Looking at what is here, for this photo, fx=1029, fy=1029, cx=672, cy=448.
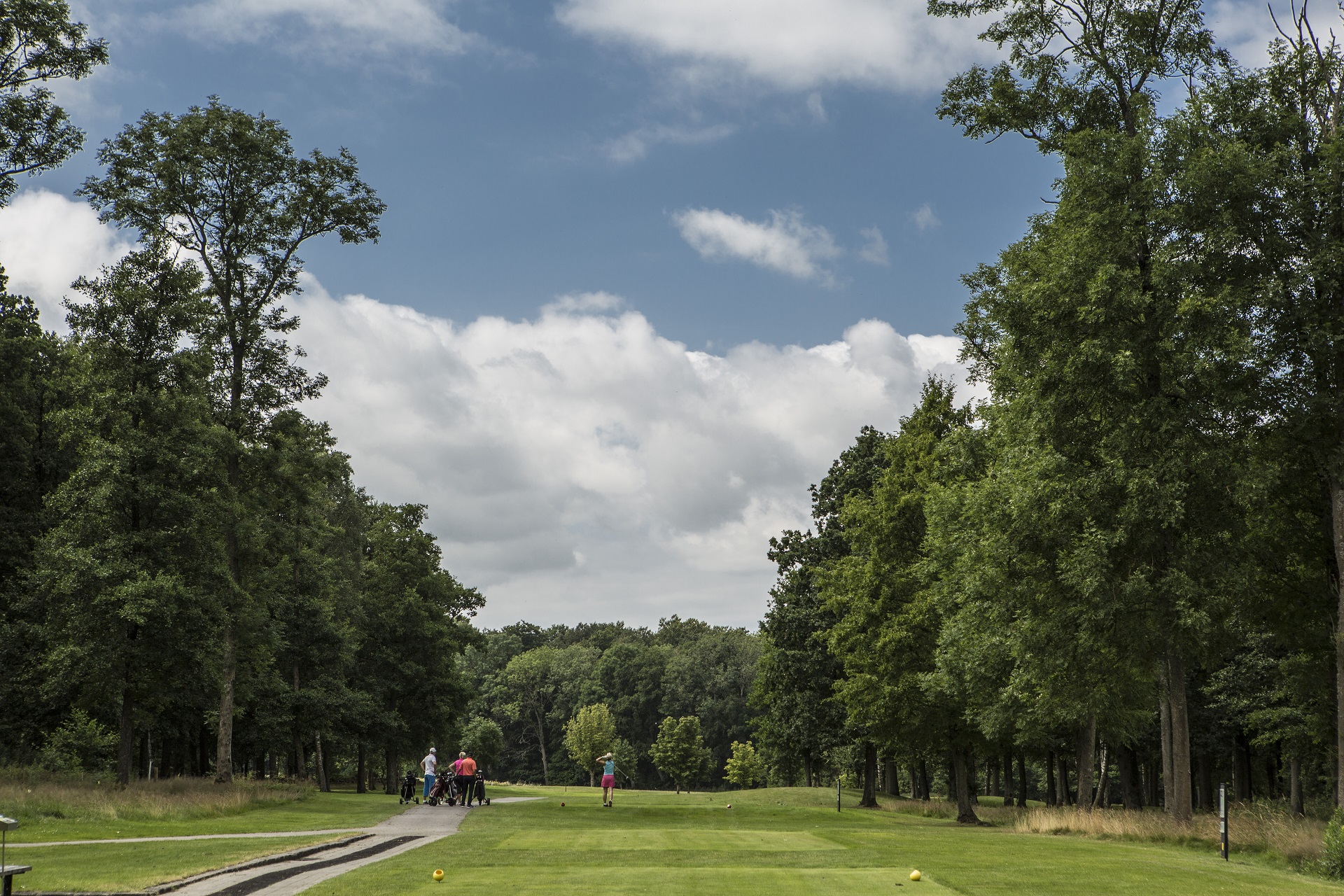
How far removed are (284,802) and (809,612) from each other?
24.3m

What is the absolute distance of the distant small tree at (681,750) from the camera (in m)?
111

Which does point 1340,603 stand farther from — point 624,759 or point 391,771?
point 624,759

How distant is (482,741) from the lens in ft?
322

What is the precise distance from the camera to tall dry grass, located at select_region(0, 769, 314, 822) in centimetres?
2438

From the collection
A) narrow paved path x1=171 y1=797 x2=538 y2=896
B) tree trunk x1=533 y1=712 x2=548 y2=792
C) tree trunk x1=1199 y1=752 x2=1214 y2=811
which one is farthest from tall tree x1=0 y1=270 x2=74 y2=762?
tree trunk x1=533 y1=712 x2=548 y2=792

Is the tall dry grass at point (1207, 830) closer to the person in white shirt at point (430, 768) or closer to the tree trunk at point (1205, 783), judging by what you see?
the person in white shirt at point (430, 768)

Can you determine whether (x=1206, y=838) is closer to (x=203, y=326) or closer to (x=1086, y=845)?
(x=1086, y=845)

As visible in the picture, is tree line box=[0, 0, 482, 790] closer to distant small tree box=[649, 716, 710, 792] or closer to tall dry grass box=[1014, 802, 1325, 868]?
tall dry grass box=[1014, 802, 1325, 868]

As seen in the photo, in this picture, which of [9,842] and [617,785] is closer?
[9,842]

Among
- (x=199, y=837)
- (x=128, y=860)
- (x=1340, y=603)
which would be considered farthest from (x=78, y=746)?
(x=1340, y=603)

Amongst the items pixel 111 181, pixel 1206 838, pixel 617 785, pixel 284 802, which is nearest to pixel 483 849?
pixel 1206 838

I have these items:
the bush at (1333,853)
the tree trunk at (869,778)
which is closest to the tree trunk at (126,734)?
the tree trunk at (869,778)

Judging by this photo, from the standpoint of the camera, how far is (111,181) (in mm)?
36562

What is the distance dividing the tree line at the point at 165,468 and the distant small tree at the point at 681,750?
62.8 m
